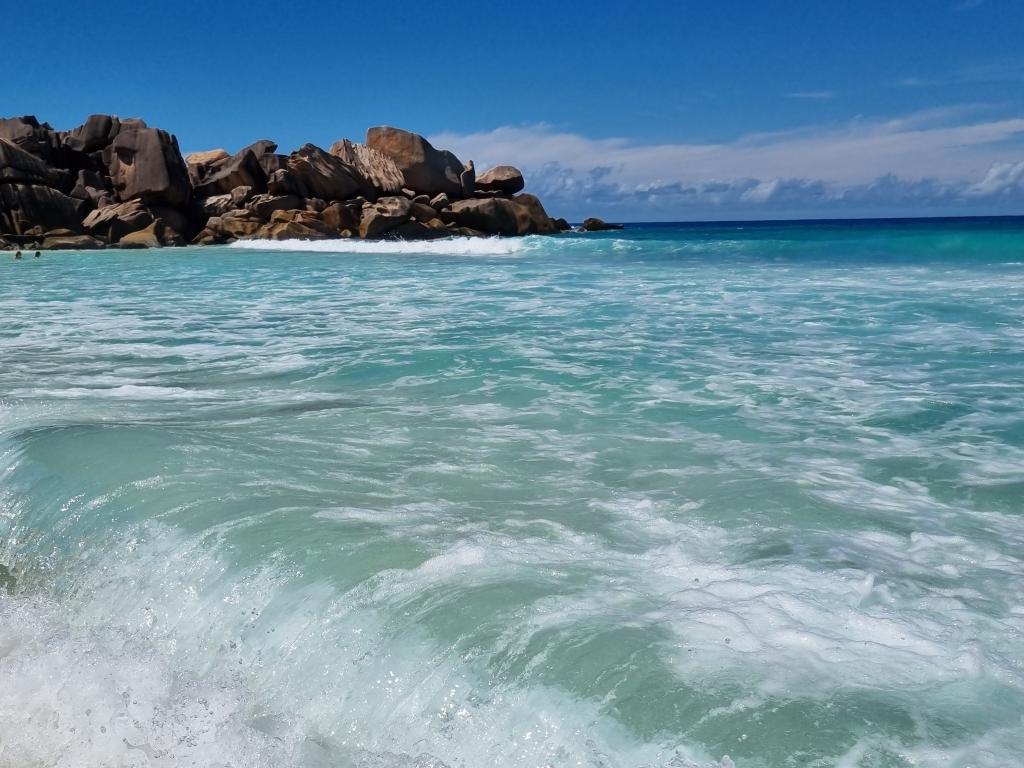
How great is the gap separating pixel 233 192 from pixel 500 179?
1540cm

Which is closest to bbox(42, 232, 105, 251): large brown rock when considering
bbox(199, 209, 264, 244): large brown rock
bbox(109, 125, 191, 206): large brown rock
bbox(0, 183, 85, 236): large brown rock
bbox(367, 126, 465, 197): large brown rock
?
bbox(0, 183, 85, 236): large brown rock

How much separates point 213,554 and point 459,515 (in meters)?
1.10

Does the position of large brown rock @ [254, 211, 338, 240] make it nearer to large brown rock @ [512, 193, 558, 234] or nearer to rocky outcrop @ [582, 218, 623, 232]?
large brown rock @ [512, 193, 558, 234]

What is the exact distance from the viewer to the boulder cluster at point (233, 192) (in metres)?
43.3

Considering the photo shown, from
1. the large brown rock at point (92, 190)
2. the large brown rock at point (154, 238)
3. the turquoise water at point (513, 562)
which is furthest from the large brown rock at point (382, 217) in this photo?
the turquoise water at point (513, 562)

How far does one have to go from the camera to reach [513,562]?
3.38 metres

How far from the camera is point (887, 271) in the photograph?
22.4 metres

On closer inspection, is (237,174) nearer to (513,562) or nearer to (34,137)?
(34,137)

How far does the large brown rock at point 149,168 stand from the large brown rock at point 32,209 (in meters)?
3.01

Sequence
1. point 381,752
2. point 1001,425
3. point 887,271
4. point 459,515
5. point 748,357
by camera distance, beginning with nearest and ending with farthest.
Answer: point 381,752
point 459,515
point 1001,425
point 748,357
point 887,271

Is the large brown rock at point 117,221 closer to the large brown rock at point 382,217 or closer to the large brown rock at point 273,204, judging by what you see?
the large brown rock at point 273,204

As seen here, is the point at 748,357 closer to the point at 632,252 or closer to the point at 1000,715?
the point at 1000,715

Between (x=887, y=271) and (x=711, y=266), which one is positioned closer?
(x=887, y=271)

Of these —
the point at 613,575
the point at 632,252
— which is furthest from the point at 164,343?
the point at 632,252
